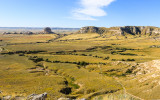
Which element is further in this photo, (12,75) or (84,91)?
(12,75)

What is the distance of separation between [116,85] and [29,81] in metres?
40.9

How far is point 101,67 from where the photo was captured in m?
91.8

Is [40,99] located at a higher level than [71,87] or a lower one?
higher

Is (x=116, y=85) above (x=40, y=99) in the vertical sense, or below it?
below

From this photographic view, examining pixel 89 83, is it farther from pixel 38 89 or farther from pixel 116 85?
pixel 38 89

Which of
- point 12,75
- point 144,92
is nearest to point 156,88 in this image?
point 144,92

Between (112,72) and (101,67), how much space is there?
1163 centimetres

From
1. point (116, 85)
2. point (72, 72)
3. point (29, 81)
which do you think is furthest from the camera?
point (72, 72)

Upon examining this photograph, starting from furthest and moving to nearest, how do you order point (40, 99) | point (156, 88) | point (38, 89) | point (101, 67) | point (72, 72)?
point (101, 67) < point (72, 72) < point (38, 89) < point (156, 88) < point (40, 99)

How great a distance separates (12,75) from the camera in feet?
233

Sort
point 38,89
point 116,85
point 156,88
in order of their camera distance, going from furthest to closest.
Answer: point 116,85 → point 38,89 → point 156,88

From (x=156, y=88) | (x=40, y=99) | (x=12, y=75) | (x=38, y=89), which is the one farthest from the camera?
(x=12, y=75)

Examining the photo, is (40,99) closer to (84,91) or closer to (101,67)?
(84,91)

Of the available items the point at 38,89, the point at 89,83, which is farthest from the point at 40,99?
the point at 89,83
